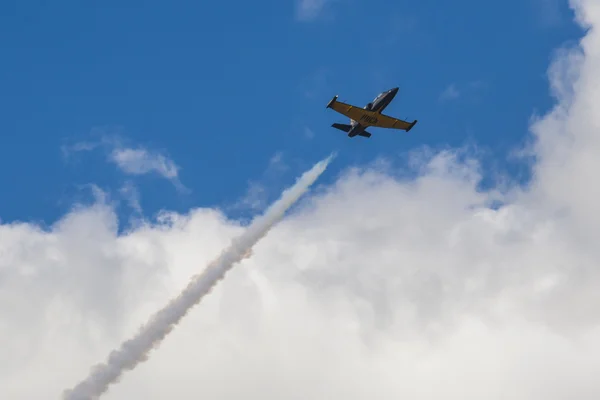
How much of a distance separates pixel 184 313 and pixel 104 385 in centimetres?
1709

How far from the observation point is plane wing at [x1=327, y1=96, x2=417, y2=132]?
14388cm

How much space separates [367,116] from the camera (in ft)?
484

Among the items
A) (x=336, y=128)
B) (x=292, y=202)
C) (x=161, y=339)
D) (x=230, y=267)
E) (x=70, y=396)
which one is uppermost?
(x=336, y=128)

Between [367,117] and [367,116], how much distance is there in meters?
0.20

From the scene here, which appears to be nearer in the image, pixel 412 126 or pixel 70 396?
pixel 70 396

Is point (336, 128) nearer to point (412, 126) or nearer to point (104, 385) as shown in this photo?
point (412, 126)

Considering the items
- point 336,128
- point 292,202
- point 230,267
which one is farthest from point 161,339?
point 336,128

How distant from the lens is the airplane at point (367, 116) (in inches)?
5659

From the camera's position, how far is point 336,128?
14900 cm

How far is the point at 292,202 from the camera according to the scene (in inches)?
5797

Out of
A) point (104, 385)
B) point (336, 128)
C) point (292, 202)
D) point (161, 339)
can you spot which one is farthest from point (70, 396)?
point (336, 128)

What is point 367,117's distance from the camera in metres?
148

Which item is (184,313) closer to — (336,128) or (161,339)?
(161,339)

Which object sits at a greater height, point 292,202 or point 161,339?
point 292,202
